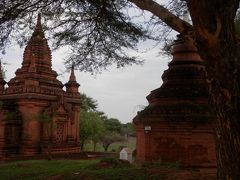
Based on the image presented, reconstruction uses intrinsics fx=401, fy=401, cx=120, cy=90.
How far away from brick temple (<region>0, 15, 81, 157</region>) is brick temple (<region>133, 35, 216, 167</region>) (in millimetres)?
13814

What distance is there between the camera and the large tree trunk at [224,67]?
5082 mm

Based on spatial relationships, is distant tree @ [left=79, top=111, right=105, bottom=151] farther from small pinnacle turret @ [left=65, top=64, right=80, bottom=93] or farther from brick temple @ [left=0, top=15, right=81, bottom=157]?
brick temple @ [left=0, top=15, right=81, bottom=157]

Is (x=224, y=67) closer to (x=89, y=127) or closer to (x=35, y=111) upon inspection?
(x=35, y=111)

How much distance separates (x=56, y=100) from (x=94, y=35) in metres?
17.8

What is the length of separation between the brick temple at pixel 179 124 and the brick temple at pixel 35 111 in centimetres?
1381

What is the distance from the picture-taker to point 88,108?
52.6m

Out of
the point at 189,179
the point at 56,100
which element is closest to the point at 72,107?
the point at 56,100

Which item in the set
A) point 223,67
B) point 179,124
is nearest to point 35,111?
point 179,124

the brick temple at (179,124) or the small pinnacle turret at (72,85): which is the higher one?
the small pinnacle turret at (72,85)

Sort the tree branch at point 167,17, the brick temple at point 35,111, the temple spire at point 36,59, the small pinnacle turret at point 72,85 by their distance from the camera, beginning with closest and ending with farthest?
1. the tree branch at point 167,17
2. the brick temple at point 35,111
3. the temple spire at point 36,59
4. the small pinnacle turret at point 72,85

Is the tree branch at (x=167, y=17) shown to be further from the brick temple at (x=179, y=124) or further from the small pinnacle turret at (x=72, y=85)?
the small pinnacle turret at (x=72, y=85)

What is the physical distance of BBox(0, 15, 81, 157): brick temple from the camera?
24.9 metres

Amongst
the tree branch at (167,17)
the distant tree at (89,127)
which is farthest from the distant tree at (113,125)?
the tree branch at (167,17)

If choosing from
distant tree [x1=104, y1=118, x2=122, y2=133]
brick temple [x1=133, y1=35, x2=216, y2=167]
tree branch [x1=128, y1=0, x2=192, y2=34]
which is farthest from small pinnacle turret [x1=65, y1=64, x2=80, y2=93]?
distant tree [x1=104, y1=118, x2=122, y2=133]
